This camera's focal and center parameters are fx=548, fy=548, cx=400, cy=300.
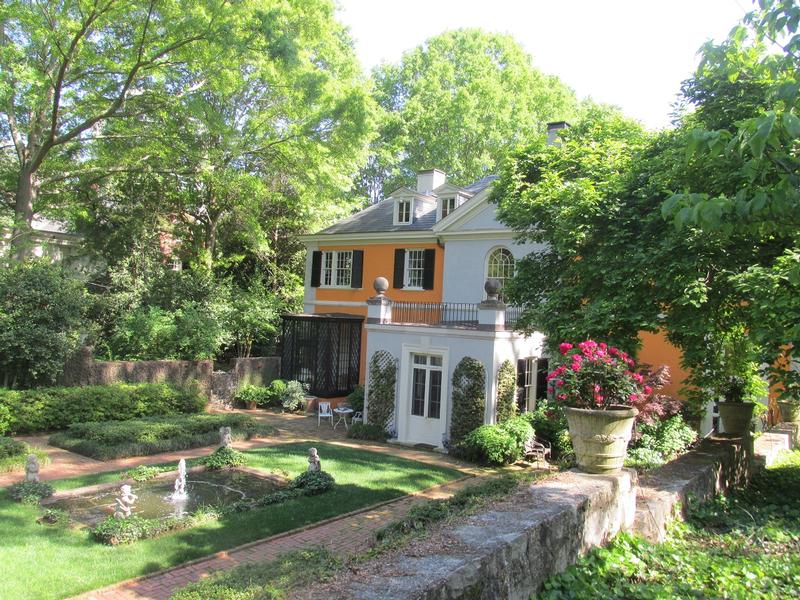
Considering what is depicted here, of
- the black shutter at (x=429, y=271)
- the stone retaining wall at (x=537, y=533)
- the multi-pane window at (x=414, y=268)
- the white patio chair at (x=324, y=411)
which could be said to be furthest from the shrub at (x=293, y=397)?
the stone retaining wall at (x=537, y=533)

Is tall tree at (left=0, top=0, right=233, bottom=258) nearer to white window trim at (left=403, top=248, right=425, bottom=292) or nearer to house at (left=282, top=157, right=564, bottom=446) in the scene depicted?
house at (left=282, top=157, right=564, bottom=446)

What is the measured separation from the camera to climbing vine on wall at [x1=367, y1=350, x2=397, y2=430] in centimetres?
1653

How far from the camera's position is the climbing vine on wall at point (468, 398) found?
14883 mm

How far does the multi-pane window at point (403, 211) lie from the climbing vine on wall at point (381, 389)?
8.43 meters

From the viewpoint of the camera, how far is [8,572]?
6.38m

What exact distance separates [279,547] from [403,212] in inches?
693

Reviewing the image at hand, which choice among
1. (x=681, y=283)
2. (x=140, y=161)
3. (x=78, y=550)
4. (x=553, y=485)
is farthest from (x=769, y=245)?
(x=140, y=161)

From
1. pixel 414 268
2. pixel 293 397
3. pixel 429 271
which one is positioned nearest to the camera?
pixel 293 397

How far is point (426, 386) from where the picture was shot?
52.4 ft

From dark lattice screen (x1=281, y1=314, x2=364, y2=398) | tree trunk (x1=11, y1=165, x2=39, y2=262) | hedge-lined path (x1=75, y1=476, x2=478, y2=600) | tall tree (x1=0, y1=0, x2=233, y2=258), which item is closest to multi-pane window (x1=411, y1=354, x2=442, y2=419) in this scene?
hedge-lined path (x1=75, y1=476, x2=478, y2=600)

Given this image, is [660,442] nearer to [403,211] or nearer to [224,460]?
[224,460]

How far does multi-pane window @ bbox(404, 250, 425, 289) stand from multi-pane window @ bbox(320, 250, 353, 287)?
298 centimetres

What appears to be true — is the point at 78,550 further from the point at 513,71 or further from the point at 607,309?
the point at 513,71

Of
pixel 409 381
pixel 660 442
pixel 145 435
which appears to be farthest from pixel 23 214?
pixel 660 442
